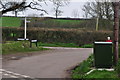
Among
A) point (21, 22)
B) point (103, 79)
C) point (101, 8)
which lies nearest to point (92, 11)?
point (101, 8)

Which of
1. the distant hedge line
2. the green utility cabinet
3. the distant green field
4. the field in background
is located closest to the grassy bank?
the green utility cabinet

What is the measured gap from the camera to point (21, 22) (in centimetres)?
4275

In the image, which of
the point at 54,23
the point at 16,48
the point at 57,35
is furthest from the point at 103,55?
the point at 54,23

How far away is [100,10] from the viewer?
40844 millimetres

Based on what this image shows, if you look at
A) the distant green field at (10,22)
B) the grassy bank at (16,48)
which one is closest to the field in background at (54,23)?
the distant green field at (10,22)

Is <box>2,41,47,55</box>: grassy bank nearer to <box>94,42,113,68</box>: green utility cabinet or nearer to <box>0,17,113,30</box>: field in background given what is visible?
<box>94,42,113,68</box>: green utility cabinet

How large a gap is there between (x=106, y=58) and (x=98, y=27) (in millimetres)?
30396

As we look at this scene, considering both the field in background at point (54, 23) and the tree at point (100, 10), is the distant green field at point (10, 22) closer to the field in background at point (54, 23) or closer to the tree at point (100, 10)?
the field in background at point (54, 23)

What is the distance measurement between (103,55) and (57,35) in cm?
2848

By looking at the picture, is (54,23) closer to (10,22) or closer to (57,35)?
(57,35)

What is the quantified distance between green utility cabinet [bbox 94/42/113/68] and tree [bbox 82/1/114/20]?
73.7 feet

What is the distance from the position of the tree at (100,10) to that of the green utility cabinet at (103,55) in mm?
22459

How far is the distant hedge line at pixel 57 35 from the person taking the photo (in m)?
39.1

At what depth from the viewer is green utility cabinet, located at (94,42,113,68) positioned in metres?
11.9
